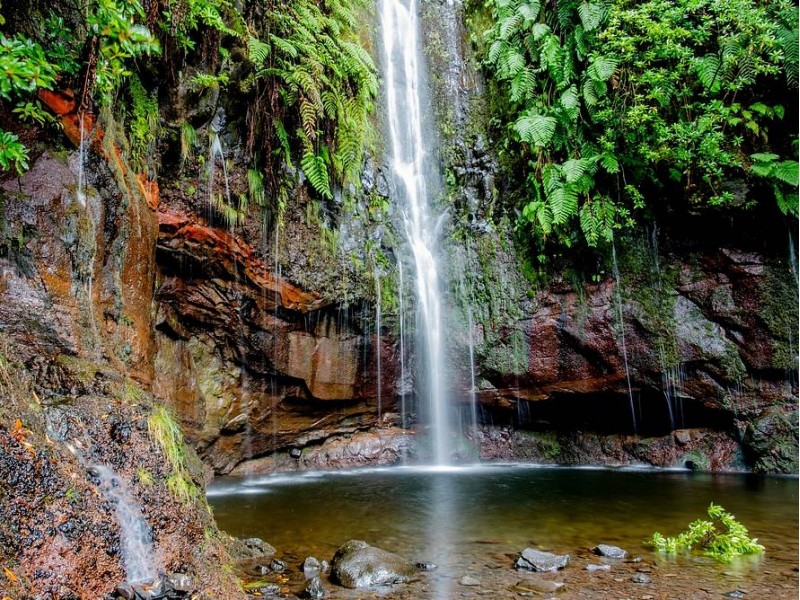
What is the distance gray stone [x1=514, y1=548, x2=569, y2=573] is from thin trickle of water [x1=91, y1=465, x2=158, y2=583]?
290 centimetres

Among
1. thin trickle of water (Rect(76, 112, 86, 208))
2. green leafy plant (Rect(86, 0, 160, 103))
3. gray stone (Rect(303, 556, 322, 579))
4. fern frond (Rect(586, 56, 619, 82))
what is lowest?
gray stone (Rect(303, 556, 322, 579))

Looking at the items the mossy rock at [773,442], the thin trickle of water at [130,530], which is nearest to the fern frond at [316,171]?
the thin trickle of water at [130,530]

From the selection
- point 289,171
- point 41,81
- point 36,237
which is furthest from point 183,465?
point 289,171

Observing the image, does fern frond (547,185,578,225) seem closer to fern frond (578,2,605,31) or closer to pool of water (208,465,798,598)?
fern frond (578,2,605,31)

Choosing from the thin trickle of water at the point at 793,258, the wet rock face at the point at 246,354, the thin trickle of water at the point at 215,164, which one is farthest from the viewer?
the thin trickle of water at the point at 793,258

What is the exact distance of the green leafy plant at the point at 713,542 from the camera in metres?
4.68

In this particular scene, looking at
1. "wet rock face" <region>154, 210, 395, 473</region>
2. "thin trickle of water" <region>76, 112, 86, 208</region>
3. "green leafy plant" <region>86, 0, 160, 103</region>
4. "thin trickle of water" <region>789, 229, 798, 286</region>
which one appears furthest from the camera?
"thin trickle of water" <region>789, 229, 798, 286</region>

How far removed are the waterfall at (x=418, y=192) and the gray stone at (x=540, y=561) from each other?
20.1ft

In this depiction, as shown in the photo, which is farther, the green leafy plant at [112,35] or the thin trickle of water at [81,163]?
the thin trickle of water at [81,163]

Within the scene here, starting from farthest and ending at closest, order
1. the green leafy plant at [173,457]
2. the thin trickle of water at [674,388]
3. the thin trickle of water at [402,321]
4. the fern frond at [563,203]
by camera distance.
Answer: the thin trickle of water at [402,321] → the thin trickle of water at [674,388] → the fern frond at [563,203] → the green leafy plant at [173,457]

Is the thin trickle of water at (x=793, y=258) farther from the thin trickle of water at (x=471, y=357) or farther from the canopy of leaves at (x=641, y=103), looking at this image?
the thin trickle of water at (x=471, y=357)

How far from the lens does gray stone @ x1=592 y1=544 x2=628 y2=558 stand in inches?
185

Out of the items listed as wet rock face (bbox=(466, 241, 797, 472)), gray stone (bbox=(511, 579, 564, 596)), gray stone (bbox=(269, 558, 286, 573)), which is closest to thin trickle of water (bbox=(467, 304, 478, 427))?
wet rock face (bbox=(466, 241, 797, 472))

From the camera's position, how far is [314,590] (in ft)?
12.7
